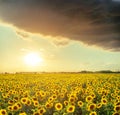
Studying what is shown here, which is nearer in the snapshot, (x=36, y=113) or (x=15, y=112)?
(x=36, y=113)

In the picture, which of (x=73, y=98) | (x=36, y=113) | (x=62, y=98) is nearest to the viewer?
(x=36, y=113)

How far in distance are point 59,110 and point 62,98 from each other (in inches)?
42.9

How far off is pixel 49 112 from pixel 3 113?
0.68m

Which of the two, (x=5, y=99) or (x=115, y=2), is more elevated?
(x=115, y=2)

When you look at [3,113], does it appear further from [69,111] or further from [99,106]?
[99,106]

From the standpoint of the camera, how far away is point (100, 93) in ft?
19.8

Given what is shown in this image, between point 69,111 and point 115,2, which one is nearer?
point 69,111

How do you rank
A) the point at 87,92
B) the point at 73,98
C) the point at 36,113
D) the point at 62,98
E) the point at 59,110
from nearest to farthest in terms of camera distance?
the point at 36,113 < the point at 59,110 < the point at 73,98 < the point at 62,98 < the point at 87,92

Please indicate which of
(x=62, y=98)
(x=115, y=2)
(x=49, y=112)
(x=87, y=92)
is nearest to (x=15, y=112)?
(x=49, y=112)

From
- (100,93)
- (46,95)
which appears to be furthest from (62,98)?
(100,93)

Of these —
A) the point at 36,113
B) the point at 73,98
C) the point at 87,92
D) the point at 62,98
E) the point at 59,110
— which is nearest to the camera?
the point at 36,113

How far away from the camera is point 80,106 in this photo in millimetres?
4566

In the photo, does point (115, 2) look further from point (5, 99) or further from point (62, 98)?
point (5, 99)

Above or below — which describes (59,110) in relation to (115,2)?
below
